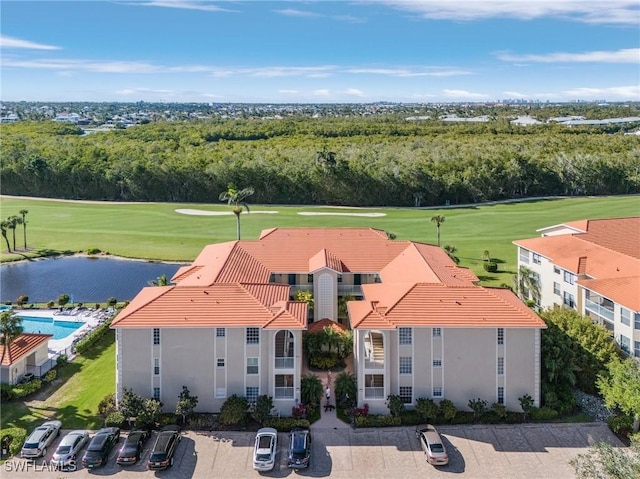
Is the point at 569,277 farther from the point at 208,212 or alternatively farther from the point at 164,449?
the point at 208,212

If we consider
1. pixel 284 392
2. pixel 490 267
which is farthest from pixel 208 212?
pixel 284 392

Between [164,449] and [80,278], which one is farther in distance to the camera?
[80,278]

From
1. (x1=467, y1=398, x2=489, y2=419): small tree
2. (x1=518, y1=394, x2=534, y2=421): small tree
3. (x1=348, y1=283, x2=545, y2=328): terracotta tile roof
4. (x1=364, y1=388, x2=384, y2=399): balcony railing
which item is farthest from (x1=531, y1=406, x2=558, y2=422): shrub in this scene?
(x1=364, y1=388, x2=384, y2=399): balcony railing

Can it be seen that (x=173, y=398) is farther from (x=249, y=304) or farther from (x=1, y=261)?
(x=1, y=261)

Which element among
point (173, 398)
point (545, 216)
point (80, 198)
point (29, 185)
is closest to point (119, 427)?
point (173, 398)

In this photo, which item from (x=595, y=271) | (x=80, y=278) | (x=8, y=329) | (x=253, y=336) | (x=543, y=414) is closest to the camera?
(x=543, y=414)

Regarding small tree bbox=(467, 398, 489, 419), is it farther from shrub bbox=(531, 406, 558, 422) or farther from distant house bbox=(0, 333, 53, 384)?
distant house bbox=(0, 333, 53, 384)
